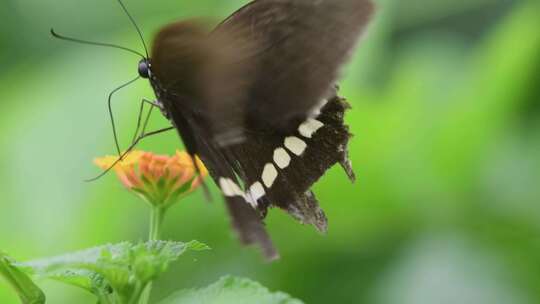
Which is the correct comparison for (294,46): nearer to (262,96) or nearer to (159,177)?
Result: (262,96)

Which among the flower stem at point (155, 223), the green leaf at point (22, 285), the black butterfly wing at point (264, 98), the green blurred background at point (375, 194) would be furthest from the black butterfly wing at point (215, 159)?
the green blurred background at point (375, 194)

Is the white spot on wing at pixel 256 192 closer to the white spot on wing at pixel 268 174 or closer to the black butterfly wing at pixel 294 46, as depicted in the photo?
the white spot on wing at pixel 268 174

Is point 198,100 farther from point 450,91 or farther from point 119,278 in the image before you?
point 450,91

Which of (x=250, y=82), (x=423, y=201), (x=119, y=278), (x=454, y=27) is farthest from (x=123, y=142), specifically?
(x=454, y=27)

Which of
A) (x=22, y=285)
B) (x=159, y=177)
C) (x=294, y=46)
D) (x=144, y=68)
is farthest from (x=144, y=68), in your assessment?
(x=22, y=285)

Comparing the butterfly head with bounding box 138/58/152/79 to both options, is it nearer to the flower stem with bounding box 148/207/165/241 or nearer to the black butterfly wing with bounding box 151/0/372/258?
the black butterfly wing with bounding box 151/0/372/258

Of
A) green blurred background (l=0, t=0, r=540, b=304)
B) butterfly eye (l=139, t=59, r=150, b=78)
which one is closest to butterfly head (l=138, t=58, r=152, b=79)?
butterfly eye (l=139, t=59, r=150, b=78)
